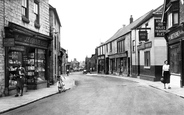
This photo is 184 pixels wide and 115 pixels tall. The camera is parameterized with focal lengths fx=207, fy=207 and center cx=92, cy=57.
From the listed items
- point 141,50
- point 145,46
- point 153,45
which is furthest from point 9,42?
point 141,50

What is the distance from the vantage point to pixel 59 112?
23.7 feet

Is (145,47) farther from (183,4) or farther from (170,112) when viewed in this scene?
(170,112)

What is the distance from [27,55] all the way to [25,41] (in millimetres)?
1796

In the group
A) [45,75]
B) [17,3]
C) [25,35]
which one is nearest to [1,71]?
[25,35]

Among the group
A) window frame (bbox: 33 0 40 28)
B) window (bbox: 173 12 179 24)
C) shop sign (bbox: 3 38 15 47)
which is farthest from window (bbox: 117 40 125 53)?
shop sign (bbox: 3 38 15 47)

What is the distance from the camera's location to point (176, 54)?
16609 mm

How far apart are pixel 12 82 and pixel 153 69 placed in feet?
48.5

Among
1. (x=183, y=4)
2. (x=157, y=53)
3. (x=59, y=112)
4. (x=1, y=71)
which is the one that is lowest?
(x=59, y=112)

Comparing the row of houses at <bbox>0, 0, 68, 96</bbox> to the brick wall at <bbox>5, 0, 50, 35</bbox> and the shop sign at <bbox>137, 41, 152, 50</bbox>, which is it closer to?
the brick wall at <bbox>5, 0, 50, 35</bbox>

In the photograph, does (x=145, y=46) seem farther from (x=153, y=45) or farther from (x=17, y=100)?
(x=17, y=100)

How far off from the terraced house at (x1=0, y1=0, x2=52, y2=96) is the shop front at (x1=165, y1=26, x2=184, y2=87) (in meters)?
10.1

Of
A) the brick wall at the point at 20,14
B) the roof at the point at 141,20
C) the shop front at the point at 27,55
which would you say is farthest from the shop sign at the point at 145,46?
the brick wall at the point at 20,14

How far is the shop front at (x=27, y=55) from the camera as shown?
1145cm

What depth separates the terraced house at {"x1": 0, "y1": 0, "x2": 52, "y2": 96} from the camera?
11258 mm
